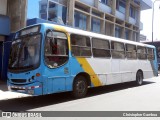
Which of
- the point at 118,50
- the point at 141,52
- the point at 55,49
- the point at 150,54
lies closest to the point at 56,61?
the point at 55,49

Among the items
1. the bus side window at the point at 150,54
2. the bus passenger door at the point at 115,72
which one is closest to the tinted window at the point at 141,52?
the bus side window at the point at 150,54

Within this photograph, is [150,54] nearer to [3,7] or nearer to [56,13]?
[56,13]

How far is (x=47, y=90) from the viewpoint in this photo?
819 centimetres

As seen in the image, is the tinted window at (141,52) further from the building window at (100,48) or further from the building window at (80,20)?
the building window at (80,20)

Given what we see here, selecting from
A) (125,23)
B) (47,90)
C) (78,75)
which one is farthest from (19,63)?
(125,23)

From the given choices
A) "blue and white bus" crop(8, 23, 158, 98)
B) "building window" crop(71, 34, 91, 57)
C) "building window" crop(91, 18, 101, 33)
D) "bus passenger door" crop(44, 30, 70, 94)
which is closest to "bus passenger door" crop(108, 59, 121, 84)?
"blue and white bus" crop(8, 23, 158, 98)

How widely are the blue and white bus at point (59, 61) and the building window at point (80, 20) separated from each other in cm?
978

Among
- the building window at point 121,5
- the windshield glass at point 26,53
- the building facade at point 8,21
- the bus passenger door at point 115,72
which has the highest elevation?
the building window at point 121,5

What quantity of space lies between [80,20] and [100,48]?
11.4 m

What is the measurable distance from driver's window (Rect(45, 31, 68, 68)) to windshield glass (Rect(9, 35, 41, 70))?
373 millimetres

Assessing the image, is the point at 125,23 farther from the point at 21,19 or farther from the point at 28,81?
the point at 28,81

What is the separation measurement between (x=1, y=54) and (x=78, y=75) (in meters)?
9.05

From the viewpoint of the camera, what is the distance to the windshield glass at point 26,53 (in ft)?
27.0

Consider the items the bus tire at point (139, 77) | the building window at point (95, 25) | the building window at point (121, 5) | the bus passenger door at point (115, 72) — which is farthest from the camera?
the building window at point (121, 5)
